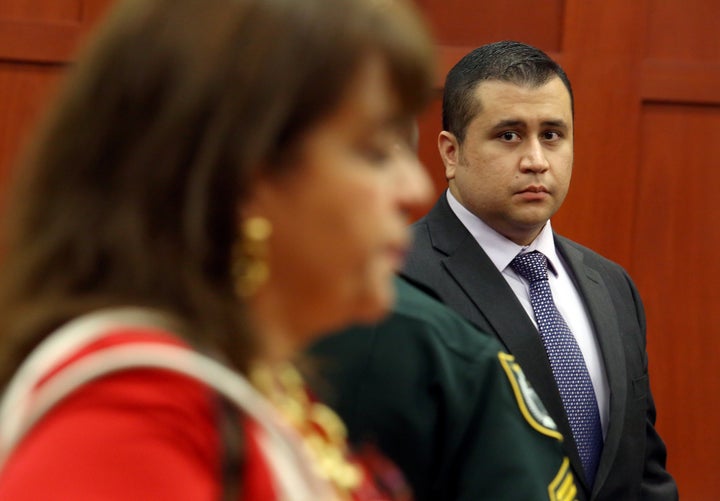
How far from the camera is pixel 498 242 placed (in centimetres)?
229

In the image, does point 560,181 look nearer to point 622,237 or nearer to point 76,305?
point 622,237

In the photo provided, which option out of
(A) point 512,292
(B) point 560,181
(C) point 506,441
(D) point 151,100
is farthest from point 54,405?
(B) point 560,181

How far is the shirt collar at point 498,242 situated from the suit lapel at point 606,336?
52 mm

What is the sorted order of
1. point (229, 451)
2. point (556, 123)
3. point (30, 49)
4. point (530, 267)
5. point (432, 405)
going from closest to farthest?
point (229, 451)
point (432, 405)
point (530, 267)
point (556, 123)
point (30, 49)

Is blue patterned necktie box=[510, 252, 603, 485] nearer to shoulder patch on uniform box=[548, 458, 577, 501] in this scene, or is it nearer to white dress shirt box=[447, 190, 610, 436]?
white dress shirt box=[447, 190, 610, 436]

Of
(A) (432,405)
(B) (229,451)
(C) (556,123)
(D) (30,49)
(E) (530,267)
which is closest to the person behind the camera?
(B) (229,451)

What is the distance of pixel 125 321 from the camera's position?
694mm

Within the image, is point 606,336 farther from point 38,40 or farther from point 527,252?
point 38,40

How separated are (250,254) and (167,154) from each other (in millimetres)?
86

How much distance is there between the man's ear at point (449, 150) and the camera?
2.45 m

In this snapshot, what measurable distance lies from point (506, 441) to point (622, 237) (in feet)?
5.53

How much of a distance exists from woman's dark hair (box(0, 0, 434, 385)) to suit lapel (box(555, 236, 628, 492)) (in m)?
1.52

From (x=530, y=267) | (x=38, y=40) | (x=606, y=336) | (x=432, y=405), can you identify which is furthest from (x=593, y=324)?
(x=38, y=40)

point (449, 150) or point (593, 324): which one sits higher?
point (449, 150)
